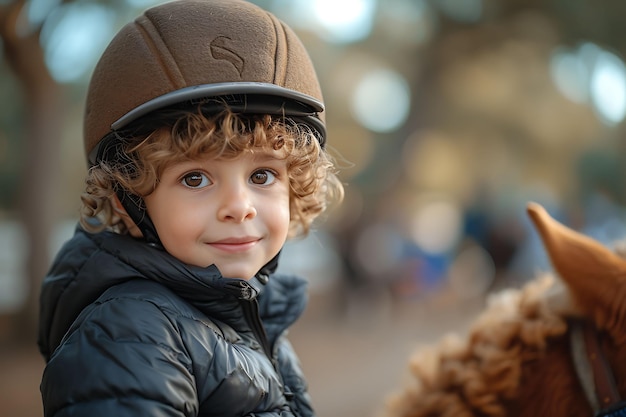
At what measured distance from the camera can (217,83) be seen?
1.74 metres

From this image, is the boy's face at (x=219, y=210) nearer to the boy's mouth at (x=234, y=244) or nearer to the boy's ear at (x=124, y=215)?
the boy's mouth at (x=234, y=244)

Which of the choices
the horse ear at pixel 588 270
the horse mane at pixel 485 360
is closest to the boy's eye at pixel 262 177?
the horse ear at pixel 588 270

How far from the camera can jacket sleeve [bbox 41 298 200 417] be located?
4.84 ft

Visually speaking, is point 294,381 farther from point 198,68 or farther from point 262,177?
point 198,68

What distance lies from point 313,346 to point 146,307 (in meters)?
10.7

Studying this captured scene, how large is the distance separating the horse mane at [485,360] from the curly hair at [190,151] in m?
0.74

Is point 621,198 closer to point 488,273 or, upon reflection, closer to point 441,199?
point 488,273

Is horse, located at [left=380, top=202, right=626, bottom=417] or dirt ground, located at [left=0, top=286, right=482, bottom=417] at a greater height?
dirt ground, located at [left=0, top=286, right=482, bottom=417]

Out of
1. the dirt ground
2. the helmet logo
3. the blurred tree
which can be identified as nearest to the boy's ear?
the helmet logo

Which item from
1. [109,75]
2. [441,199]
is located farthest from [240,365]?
[441,199]

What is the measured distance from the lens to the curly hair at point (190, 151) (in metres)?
1.73

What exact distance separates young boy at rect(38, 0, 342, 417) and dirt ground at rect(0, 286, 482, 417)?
429 centimetres

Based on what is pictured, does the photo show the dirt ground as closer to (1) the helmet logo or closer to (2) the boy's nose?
(2) the boy's nose

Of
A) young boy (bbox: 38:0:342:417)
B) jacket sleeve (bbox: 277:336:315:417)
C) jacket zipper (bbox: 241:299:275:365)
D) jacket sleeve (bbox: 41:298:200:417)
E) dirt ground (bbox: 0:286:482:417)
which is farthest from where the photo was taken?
dirt ground (bbox: 0:286:482:417)
